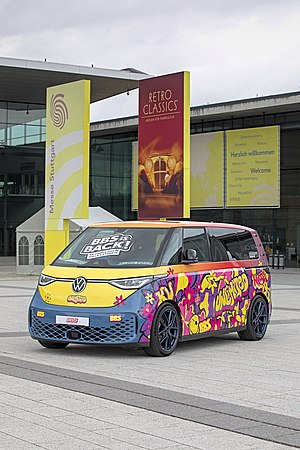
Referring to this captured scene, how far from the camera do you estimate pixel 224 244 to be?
12.6m

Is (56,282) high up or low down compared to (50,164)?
down

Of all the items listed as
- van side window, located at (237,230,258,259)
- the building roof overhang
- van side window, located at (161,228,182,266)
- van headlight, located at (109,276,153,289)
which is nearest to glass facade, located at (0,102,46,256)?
the building roof overhang

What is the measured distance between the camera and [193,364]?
10.3 meters

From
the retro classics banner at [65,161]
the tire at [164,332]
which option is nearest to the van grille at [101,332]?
the tire at [164,332]

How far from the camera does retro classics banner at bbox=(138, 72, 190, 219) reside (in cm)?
2947

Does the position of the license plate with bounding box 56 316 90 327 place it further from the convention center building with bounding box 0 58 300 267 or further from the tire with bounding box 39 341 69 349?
the convention center building with bounding box 0 58 300 267

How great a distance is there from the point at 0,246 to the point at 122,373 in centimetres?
4090

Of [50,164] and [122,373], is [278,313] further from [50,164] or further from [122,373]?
[50,164]

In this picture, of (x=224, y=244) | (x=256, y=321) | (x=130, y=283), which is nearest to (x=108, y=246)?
(x=130, y=283)

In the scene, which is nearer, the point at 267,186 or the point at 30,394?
the point at 30,394

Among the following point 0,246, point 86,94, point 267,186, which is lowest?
point 0,246

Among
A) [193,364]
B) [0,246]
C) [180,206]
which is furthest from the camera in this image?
[0,246]

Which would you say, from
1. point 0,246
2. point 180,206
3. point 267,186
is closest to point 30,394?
point 180,206

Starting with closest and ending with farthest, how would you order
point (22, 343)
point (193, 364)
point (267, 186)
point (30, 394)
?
point (30, 394), point (193, 364), point (22, 343), point (267, 186)
